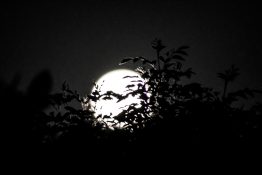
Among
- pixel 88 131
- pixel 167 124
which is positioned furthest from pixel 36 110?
pixel 167 124


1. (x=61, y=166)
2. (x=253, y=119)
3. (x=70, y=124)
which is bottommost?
(x=61, y=166)

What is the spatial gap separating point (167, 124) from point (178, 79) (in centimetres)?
79

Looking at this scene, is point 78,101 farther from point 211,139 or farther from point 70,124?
point 211,139

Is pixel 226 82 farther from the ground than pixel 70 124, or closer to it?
farther from the ground

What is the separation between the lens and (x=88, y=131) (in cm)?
372

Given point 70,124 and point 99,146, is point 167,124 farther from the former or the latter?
point 70,124

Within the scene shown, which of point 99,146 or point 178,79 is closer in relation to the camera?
point 99,146

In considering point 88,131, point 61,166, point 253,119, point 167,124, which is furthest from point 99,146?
point 253,119

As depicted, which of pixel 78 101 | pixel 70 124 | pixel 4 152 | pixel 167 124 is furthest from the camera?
pixel 78 101

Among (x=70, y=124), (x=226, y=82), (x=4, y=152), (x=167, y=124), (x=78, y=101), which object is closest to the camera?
(x=4, y=152)

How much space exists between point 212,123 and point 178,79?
33.8 inches

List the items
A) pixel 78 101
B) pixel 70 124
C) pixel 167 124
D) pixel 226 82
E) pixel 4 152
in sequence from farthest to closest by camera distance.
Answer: pixel 78 101, pixel 226 82, pixel 70 124, pixel 167 124, pixel 4 152

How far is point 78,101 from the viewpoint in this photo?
17.3 feet

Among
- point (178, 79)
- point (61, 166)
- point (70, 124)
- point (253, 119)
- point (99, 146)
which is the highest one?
point (178, 79)
